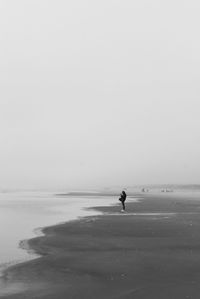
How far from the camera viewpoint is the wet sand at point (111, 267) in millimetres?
13258

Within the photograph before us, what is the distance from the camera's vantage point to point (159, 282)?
14211 millimetres

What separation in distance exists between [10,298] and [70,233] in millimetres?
15197

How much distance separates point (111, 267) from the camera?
16797 millimetres

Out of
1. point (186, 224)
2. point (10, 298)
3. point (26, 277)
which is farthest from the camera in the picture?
point (186, 224)

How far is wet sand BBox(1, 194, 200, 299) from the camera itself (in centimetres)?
1326

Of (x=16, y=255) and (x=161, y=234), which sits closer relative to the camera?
(x=16, y=255)

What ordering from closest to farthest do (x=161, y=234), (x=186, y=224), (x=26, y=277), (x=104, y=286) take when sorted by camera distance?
(x=104, y=286), (x=26, y=277), (x=161, y=234), (x=186, y=224)

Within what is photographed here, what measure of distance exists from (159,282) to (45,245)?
1012cm

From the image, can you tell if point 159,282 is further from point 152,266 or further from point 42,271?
point 42,271

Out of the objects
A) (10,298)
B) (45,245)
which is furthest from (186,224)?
(10,298)

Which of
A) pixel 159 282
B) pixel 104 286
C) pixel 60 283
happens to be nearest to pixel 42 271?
pixel 60 283

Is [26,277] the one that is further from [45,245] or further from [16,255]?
[45,245]

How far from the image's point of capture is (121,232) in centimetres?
2794

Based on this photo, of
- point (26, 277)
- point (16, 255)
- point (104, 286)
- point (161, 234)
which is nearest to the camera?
point (104, 286)
